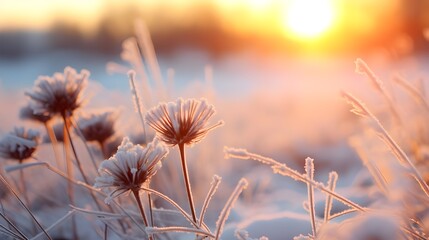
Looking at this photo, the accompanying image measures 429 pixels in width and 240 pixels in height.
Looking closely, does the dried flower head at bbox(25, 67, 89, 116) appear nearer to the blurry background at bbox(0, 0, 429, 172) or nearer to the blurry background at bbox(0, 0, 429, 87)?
the blurry background at bbox(0, 0, 429, 172)

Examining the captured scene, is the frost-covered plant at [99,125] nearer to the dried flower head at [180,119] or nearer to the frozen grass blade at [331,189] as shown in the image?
the dried flower head at [180,119]

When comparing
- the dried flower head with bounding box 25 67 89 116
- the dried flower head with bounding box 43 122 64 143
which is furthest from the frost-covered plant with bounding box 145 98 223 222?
the dried flower head with bounding box 43 122 64 143

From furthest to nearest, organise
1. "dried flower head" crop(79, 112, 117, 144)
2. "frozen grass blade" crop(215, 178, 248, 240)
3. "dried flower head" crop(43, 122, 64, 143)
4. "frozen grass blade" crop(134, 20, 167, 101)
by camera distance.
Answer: "dried flower head" crop(43, 122, 64, 143), "frozen grass blade" crop(134, 20, 167, 101), "dried flower head" crop(79, 112, 117, 144), "frozen grass blade" crop(215, 178, 248, 240)

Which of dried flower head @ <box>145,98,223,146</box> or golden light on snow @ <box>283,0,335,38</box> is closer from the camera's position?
dried flower head @ <box>145,98,223,146</box>

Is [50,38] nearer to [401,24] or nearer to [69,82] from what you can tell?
[401,24]

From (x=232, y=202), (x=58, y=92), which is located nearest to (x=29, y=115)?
(x=58, y=92)

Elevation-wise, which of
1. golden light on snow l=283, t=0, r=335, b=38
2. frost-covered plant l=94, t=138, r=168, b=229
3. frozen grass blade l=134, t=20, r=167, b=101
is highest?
golden light on snow l=283, t=0, r=335, b=38

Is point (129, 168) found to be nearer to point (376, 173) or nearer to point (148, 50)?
point (376, 173)

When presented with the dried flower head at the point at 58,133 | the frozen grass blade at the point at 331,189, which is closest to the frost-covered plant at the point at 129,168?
the frozen grass blade at the point at 331,189
